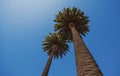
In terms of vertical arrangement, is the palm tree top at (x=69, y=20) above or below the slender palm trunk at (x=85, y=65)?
above

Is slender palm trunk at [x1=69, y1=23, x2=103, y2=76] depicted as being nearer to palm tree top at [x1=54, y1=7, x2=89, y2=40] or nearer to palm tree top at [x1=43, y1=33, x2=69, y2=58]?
palm tree top at [x1=54, y1=7, x2=89, y2=40]

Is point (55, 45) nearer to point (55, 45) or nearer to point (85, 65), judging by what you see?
point (55, 45)

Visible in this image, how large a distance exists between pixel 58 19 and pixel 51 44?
6530 millimetres

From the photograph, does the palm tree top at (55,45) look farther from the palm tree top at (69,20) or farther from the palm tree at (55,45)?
the palm tree top at (69,20)

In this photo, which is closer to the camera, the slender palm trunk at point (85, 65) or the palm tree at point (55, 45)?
the slender palm trunk at point (85, 65)

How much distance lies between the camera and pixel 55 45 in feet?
81.8

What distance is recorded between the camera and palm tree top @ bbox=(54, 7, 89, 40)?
1866cm

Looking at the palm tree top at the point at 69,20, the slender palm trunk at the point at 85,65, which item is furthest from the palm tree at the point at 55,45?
the slender palm trunk at the point at 85,65

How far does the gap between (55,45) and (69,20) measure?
7651 millimetres

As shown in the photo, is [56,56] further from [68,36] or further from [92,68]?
[92,68]

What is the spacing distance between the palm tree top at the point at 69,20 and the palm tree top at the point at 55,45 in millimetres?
4604

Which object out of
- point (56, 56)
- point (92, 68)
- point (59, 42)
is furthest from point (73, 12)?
point (92, 68)

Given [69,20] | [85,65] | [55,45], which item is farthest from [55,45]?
[85,65]

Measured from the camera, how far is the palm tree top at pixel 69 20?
18656 mm
